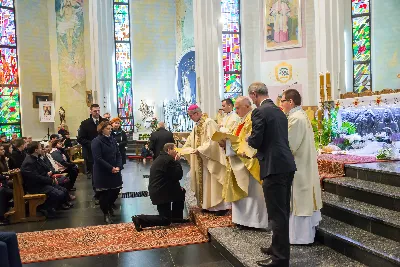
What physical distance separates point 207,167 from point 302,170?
207cm

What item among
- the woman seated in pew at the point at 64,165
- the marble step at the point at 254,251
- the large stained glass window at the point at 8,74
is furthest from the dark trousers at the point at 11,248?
the large stained glass window at the point at 8,74

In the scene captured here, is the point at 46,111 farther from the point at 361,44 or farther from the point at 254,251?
the point at 254,251

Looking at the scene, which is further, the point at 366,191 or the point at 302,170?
the point at 366,191

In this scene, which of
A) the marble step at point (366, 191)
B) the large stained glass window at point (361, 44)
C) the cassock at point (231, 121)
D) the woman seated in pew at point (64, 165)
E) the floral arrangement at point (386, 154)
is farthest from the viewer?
the large stained glass window at point (361, 44)

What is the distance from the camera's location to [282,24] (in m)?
16.6

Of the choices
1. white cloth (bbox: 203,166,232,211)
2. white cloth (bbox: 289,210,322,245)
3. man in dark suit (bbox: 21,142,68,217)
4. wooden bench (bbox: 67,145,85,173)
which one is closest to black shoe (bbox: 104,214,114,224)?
man in dark suit (bbox: 21,142,68,217)

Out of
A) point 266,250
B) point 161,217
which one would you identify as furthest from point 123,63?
point 266,250

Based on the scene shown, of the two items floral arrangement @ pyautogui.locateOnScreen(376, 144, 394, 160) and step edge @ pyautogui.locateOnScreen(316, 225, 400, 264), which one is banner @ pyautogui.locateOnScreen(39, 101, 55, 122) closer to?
floral arrangement @ pyautogui.locateOnScreen(376, 144, 394, 160)

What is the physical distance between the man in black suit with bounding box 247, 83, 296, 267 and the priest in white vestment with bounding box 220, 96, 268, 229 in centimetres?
130

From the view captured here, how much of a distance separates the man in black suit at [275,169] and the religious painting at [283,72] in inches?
502

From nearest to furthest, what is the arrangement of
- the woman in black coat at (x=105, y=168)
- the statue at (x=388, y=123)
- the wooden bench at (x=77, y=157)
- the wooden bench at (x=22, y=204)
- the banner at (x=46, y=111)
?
the woman in black coat at (x=105, y=168)
the wooden bench at (x=22, y=204)
the statue at (x=388, y=123)
the wooden bench at (x=77, y=157)
the banner at (x=46, y=111)

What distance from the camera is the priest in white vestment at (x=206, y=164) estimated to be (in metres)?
6.29

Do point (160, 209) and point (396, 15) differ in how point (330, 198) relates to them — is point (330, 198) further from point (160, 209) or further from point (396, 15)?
point (396, 15)

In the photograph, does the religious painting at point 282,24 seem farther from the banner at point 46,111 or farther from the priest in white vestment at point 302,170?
the priest in white vestment at point 302,170
